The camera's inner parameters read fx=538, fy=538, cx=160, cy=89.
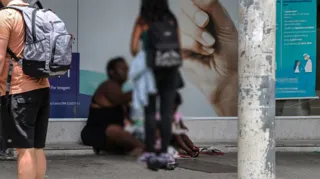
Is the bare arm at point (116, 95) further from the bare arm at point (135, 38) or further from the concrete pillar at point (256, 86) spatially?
the concrete pillar at point (256, 86)

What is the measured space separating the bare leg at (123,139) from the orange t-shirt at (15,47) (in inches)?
56.9

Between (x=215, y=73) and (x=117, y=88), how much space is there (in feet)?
2.40

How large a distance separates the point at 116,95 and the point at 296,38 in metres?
6.52

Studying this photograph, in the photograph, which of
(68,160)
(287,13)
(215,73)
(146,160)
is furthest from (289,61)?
(146,160)

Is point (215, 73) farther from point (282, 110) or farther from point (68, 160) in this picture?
point (282, 110)

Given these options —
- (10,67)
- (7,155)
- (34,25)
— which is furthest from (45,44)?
(7,155)

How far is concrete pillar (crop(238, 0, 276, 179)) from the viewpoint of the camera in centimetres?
342

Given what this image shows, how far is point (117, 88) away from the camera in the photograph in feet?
6.59

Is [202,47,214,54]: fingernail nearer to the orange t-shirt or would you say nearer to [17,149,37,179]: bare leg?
the orange t-shirt

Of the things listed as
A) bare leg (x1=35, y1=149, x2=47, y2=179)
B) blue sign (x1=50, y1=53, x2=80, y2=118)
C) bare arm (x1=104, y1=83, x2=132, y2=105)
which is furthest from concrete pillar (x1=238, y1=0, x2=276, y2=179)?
bare leg (x1=35, y1=149, x2=47, y2=179)

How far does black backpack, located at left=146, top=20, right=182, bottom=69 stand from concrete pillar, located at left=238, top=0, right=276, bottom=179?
1362mm

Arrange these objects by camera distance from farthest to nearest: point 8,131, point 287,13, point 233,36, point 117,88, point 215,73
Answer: point 287,13
point 8,131
point 233,36
point 215,73
point 117,88

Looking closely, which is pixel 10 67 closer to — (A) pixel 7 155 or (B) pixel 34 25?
(B) pixel 34 25

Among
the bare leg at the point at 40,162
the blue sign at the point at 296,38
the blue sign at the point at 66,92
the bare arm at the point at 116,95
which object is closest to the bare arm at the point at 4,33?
the blue sign at the point at 66,92
